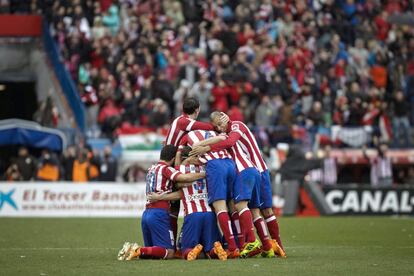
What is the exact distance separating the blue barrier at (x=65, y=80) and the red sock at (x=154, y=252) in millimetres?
15983

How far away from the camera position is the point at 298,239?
18.9m

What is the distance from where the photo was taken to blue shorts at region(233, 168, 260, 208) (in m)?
14.4

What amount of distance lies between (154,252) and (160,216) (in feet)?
1.72

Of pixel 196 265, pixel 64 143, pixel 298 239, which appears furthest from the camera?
pixel 64 143

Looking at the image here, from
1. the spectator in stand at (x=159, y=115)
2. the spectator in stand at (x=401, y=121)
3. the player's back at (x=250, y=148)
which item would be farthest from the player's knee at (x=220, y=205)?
the spectator in stand at (x=401, y=121)

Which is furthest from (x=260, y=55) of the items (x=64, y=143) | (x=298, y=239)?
(x=298, y=239)

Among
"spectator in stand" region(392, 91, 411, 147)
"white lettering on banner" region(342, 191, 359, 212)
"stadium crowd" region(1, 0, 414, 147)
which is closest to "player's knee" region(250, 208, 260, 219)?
"white lettering on banner" region(342, 191, 359, 212)

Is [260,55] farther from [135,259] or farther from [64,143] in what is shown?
[135,259]

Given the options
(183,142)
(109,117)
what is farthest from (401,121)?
(183,142)

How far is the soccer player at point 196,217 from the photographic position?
47.2 feet

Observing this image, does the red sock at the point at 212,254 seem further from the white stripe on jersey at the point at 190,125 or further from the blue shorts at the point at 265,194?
the white stripe on jersey at the point at 190,125

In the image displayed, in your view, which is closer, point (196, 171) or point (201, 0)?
point (196, 171)

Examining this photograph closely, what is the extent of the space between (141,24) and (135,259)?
19.0 m

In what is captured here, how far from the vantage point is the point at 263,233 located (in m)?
14.7
